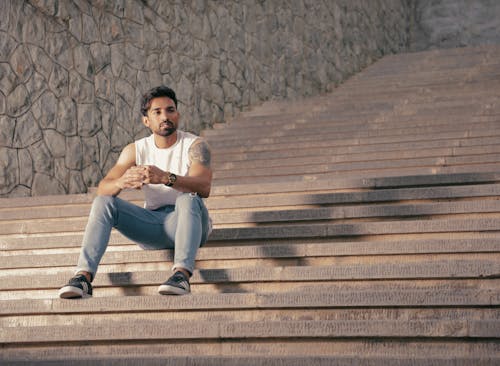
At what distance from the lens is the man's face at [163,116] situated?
402 cm

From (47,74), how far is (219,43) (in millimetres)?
2837

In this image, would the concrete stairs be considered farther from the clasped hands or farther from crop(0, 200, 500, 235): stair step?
the clasped hands

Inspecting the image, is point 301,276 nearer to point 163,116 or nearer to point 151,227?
point 151,227

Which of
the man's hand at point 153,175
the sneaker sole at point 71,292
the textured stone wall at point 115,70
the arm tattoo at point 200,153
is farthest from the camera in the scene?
the textured stone wall at point 115,70

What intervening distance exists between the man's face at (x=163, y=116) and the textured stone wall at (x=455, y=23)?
11759mm

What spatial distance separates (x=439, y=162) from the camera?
5.75 m

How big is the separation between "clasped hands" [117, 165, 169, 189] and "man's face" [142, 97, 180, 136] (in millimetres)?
325

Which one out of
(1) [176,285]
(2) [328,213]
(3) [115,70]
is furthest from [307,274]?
(3) [115,70]

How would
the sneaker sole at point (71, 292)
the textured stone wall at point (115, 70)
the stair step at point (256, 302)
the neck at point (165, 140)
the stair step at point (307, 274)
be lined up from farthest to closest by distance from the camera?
the textured stone wall at point (115, 70), the neck at point (165, 140), the sneaker sole at point (71, 292), the stair step at point (307, 274), the stair step at point (256, 302)

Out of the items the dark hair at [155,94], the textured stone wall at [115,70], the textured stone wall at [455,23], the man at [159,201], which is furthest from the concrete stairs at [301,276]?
the textured stone wall at [455,23]

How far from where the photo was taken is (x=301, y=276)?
3.56 m

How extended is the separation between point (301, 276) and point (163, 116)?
1.02 meters

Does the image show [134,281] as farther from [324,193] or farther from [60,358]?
[324,193]

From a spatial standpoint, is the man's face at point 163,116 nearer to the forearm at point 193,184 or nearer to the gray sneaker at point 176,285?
the forearm at point 193,184
